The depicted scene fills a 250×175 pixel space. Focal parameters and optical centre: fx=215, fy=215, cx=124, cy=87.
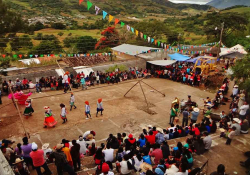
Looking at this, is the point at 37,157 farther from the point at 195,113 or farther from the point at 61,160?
the point at 195,113

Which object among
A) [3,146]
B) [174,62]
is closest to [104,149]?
[3,146]

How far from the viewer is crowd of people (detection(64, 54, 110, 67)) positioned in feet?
74.2

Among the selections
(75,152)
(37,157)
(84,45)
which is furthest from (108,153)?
(84,45)

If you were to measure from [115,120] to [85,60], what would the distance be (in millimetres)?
12165

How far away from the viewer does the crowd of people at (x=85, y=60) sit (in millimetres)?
22611

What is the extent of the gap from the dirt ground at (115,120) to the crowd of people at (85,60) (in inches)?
211

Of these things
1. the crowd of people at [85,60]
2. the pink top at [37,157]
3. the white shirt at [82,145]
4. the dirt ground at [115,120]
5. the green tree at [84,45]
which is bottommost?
the dirt ground at [115,120]

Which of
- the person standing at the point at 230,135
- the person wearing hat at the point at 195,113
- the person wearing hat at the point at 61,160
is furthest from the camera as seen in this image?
the person wearing hat at the point at 195,113

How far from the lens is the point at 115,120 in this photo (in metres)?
13.1

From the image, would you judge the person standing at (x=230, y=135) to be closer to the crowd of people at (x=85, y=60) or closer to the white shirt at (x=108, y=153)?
the white shirt at (x=108, y=153)

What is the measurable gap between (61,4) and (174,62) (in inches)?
3369

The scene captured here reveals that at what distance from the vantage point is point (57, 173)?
7.01 m

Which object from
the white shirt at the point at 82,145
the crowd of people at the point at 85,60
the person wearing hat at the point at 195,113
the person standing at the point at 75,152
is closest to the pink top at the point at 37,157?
the person standing at the point at 75,152

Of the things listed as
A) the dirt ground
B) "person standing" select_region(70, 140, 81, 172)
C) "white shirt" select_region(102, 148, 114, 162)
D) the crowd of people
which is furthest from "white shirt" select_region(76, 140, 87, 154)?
the crowd of people
